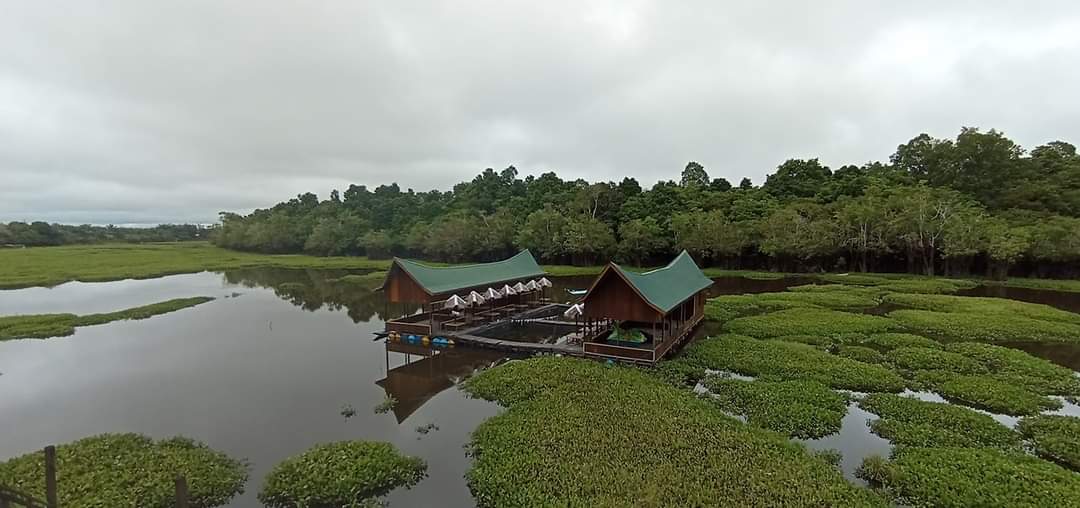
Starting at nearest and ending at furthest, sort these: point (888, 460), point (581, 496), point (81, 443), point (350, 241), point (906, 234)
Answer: point (581, 496) < point (888, 460) < point (81, 443) < point (906, 234) < point (350, 241)

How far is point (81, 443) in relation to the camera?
1259 centimetres

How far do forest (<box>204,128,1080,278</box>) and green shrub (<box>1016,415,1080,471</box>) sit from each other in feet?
138

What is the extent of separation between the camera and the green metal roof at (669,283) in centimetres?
1890

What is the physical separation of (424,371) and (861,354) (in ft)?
61.3

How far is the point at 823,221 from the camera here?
Result: 54.8 metres

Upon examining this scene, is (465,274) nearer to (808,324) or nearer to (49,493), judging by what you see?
(808,324)

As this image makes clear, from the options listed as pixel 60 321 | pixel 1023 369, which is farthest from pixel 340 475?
pixel 60 321

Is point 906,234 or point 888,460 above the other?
point 906,234

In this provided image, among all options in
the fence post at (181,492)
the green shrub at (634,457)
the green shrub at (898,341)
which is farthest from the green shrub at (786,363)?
the fence post at (181,492)

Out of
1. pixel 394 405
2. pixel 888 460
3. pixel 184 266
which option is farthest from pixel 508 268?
pixel 184 266

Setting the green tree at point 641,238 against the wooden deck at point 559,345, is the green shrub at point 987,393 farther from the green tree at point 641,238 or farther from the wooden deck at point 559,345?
the green tree at point 641,238

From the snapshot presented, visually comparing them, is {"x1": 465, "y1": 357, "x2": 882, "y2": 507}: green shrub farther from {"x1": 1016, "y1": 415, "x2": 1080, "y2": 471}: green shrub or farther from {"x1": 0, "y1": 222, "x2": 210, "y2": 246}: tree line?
{"x1": 0, "y1": 222, "x2": 210, "y2": 246}: tree line

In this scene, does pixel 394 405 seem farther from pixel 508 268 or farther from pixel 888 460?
pixel 508 268

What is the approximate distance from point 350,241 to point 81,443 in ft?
285
